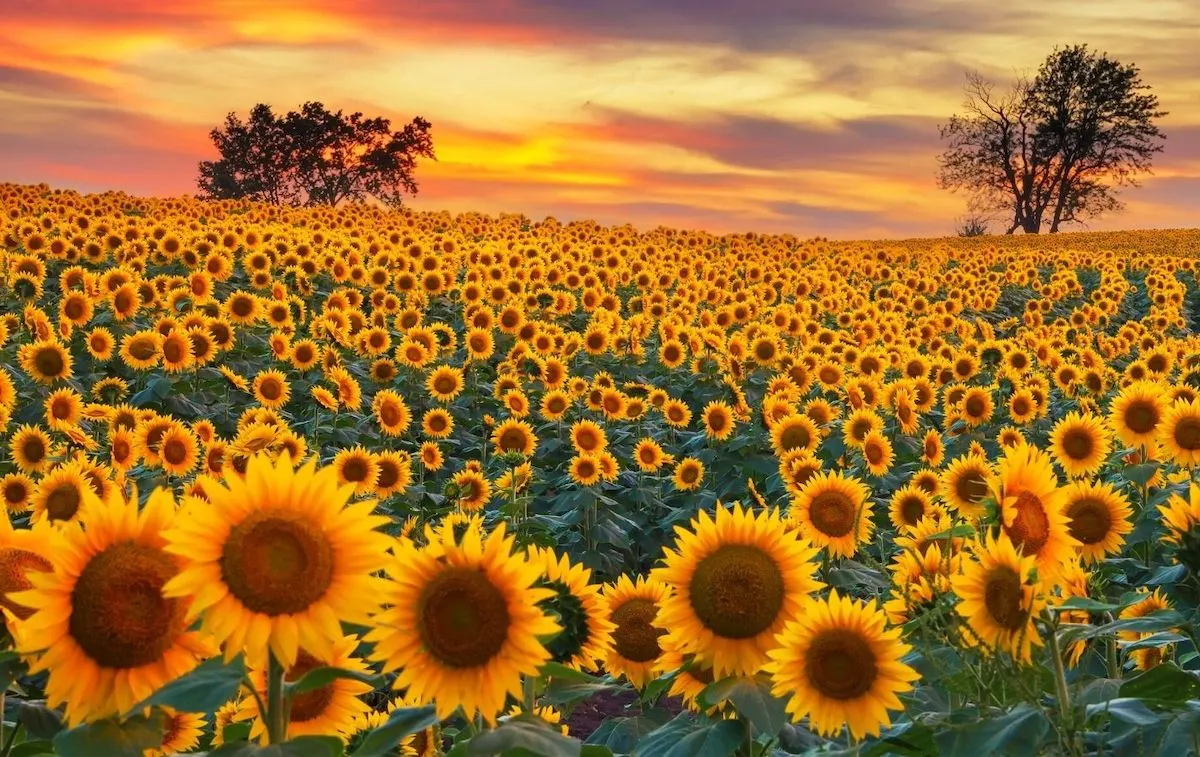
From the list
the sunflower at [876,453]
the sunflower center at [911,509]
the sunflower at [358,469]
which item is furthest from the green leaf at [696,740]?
the sunflower at [876,453]

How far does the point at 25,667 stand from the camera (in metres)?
2.69

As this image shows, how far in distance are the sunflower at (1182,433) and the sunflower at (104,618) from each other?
653cm

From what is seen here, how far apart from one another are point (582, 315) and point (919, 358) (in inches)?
277

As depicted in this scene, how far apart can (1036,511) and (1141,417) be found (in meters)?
4.72

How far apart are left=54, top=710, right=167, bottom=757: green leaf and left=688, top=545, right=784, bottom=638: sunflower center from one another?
1.56 meters

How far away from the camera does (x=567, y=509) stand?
1204cm

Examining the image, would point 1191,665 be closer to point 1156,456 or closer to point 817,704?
point 1156,456

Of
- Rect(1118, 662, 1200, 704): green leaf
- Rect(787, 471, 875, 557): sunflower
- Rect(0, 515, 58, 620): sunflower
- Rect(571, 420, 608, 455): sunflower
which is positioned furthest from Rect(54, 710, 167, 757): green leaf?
Rect(571, 420, 608, 455): sunflower

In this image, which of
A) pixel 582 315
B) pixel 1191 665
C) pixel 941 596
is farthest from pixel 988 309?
pixel 941 596

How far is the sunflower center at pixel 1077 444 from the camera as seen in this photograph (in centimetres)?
831

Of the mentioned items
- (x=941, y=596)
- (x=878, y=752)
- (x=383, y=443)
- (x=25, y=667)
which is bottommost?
(x=383, y=443)

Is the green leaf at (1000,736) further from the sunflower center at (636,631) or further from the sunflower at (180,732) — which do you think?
the sunflower at (180,732)

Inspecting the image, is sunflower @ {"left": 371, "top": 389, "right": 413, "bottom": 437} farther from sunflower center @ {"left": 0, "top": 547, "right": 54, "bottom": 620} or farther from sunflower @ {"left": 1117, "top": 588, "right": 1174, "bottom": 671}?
sunflower center @ {"left": 0, "top": 547, "right": 54, "bottom": 620}

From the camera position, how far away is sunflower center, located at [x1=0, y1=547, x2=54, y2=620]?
2785 mm
